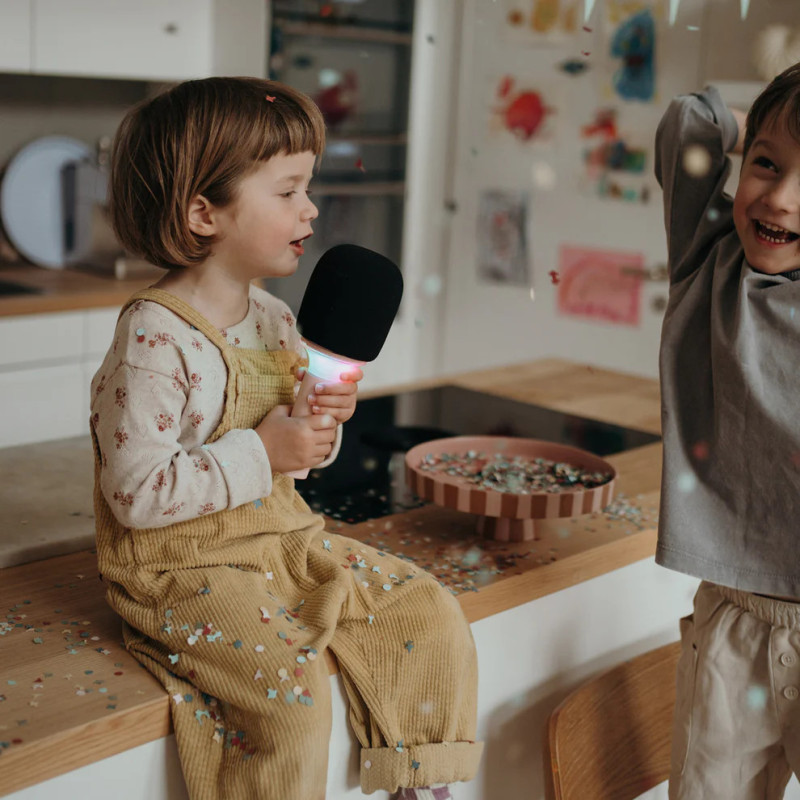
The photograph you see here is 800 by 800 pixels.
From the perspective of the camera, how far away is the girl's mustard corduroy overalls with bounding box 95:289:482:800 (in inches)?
32.5

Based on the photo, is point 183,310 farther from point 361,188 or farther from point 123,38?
point 361,188

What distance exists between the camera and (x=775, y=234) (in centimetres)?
97

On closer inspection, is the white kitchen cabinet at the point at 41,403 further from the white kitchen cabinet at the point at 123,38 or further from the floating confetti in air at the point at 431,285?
the floating confetti in air at the point at 431,285

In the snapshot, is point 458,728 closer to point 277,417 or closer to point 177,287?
point 277,417

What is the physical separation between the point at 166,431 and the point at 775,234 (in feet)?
1.88

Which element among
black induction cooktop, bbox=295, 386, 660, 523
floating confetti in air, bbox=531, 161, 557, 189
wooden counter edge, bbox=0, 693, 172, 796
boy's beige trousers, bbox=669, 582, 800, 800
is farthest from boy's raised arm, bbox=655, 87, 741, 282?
floating confetti in air, bbox=531, 161, 557, 189

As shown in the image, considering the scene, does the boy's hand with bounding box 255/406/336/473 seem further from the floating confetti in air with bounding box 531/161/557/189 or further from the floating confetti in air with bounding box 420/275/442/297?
the floating confetti in air with bounding box 420/275/442/297

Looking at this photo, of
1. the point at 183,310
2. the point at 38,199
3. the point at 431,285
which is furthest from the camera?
the point at 431,285

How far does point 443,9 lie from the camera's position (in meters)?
3.37

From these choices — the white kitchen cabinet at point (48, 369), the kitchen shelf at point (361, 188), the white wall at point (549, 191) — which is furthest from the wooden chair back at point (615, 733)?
the kitchen shelf at point (361, 188)

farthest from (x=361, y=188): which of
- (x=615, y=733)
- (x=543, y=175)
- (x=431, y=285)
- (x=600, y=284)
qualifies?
(x=615, y=733)

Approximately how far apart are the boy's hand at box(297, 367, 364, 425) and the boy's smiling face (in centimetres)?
39

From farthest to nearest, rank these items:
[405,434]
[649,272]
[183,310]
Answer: [649,272] → [405,434] → [183,310]

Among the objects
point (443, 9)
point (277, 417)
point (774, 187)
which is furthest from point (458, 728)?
point (443, 9)
